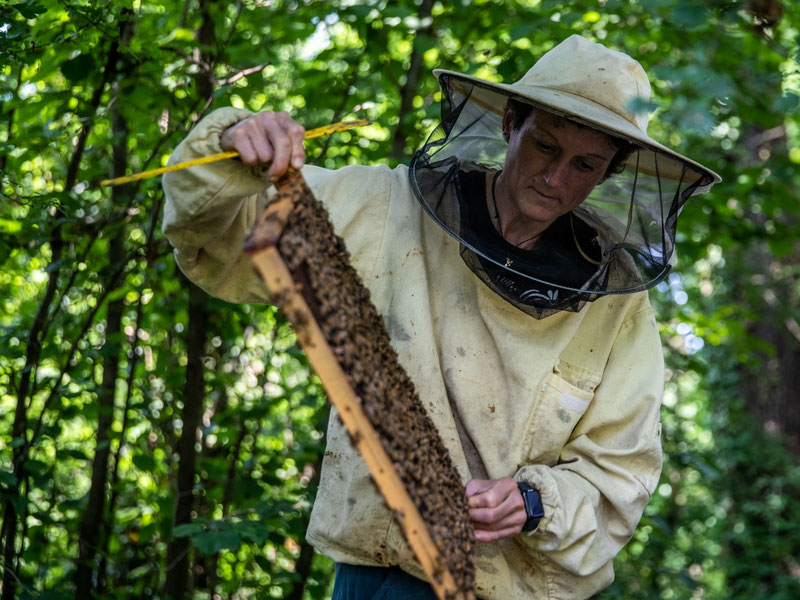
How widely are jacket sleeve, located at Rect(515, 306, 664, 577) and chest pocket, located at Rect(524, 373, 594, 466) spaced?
5cm

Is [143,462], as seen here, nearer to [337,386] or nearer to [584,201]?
[584,201]

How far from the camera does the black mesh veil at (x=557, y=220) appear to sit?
7.46ft

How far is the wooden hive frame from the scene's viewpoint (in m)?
1.35

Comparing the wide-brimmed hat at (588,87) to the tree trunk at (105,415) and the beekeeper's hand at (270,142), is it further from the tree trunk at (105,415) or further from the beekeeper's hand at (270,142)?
the tree trunk at (105,415)

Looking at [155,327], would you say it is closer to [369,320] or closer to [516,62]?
[516,62]

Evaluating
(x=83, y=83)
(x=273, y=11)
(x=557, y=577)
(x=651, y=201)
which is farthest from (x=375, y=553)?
(x=273, y=11)

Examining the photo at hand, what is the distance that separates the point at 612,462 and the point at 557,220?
741 millimetres

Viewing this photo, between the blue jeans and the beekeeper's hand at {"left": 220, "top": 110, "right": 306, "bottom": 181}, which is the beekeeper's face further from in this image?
the blue jeans

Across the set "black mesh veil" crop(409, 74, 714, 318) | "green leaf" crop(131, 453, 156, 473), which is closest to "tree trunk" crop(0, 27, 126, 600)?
"green leaf" crop(131, 453, 156, 473)

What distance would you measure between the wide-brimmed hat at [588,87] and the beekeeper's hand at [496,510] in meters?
0.99

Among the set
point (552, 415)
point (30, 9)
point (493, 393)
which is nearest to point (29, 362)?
point (30, 9)

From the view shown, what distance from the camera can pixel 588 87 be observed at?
235 cm

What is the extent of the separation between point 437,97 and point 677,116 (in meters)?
3.19

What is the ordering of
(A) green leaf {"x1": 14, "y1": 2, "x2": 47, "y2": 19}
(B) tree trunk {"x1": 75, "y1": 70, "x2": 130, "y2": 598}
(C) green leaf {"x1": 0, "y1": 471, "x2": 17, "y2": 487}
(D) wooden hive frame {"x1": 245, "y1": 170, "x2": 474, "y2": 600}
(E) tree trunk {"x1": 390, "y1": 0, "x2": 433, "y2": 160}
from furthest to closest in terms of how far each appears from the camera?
1. (E) tree trunk {"x1": 390, "y1": 0, "x2": 433, "y2": 160}
2. (B) tree trunk {"x1": 75, "y1": 70, "x2": 130, "y2": 598}
3. (C) green leaf {"x1": 0, "y1": 471, "x2": 17, "y2": 487}
4. (A) green leaf {"x1": 14, "y1": 2, "x2": 47, "y2": 19}
5. (D) wooden hive frame {"x1": 245, "y1": 170, "x2": 474, "y2": 600}
